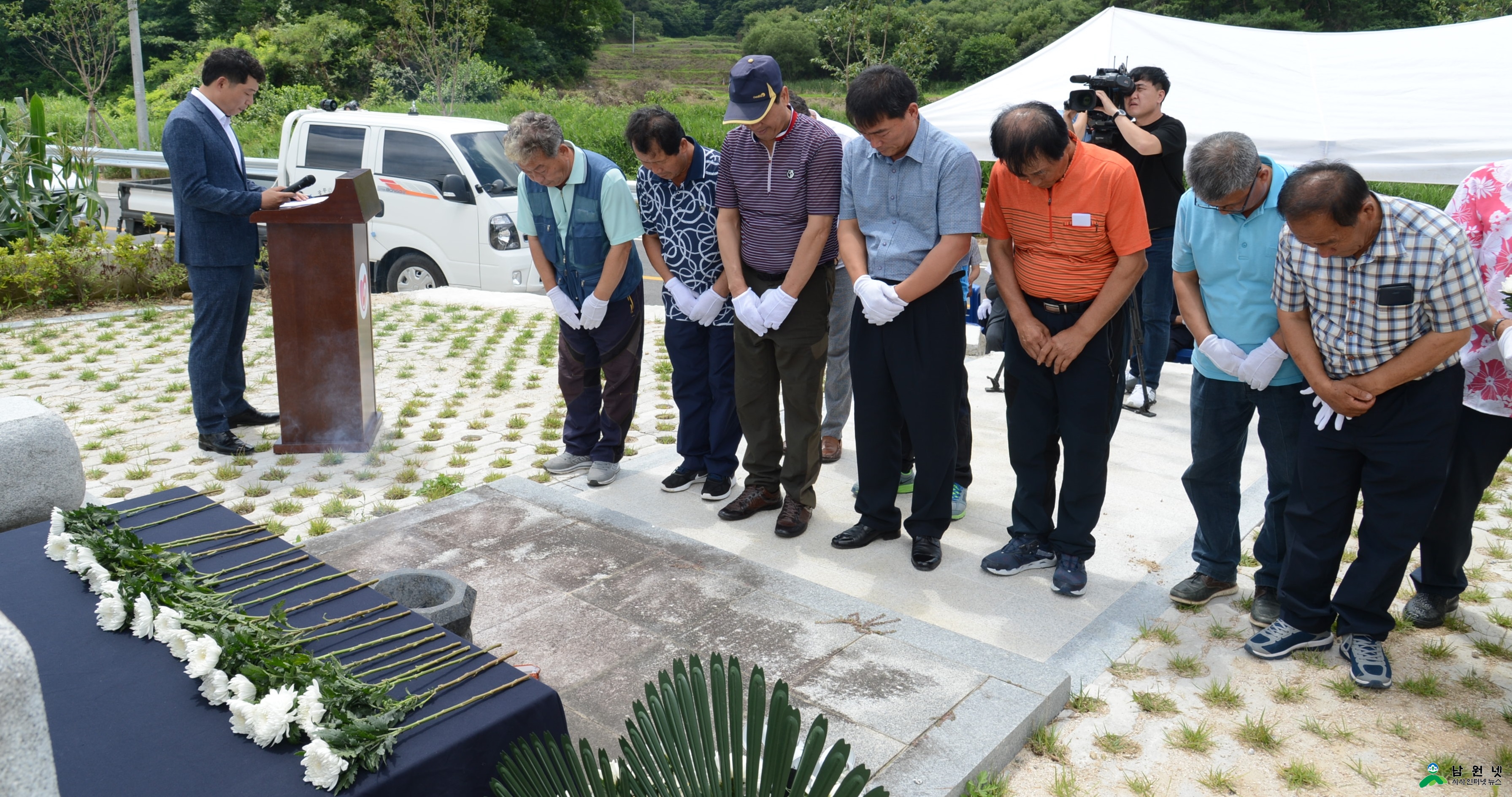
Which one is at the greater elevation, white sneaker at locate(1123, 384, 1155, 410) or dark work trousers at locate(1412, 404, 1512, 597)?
dark work trousers at locate(1412, 404, 1512, 597)

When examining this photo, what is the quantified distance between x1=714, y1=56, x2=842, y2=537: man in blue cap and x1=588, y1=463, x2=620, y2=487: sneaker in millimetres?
677

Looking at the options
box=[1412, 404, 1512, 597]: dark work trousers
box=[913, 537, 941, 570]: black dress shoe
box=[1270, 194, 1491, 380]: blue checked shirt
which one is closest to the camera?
box=[1270, 194, 1491, 380]: blue checked shirt

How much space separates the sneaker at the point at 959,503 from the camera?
A: 4320 millimetres

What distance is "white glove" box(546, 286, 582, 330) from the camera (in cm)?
459

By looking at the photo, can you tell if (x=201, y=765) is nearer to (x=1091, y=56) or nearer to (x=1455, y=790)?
(x=1455, y=790)

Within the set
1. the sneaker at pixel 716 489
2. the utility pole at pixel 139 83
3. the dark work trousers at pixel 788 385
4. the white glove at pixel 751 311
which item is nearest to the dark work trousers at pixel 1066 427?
the dark work trousers at pixel 788 385

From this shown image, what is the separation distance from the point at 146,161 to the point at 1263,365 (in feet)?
53.0

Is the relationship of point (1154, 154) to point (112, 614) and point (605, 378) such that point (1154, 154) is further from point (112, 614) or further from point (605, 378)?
point (112, 614)

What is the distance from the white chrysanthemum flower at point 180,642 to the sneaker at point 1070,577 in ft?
8.83

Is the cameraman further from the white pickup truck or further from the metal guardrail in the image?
the metal guardrail

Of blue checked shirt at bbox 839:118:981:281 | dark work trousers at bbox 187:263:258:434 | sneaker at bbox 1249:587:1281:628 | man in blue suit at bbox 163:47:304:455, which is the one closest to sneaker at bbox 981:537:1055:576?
sneaker at bbox 1249:587:1281:628

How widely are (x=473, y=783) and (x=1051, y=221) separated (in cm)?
251

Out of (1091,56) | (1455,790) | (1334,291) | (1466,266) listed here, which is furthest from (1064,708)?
(1091,56)

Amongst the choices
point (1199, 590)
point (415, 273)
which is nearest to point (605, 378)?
point (1199, 590)
